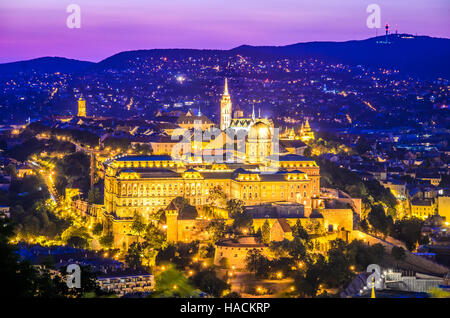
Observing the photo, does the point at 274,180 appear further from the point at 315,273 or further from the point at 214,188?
the point at 315,273

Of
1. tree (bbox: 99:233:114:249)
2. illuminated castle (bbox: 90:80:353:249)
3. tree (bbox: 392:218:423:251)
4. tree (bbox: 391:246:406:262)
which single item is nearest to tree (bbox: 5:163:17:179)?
illuminated castle (bbox: 90:80:353:249)

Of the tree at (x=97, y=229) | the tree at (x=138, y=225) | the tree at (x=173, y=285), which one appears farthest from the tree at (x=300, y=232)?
the tree at (x=173, y=285)

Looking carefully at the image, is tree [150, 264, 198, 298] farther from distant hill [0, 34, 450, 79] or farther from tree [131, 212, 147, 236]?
distant hill [0, 34, 450, 79]

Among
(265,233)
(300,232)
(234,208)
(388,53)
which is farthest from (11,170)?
(388,53)
